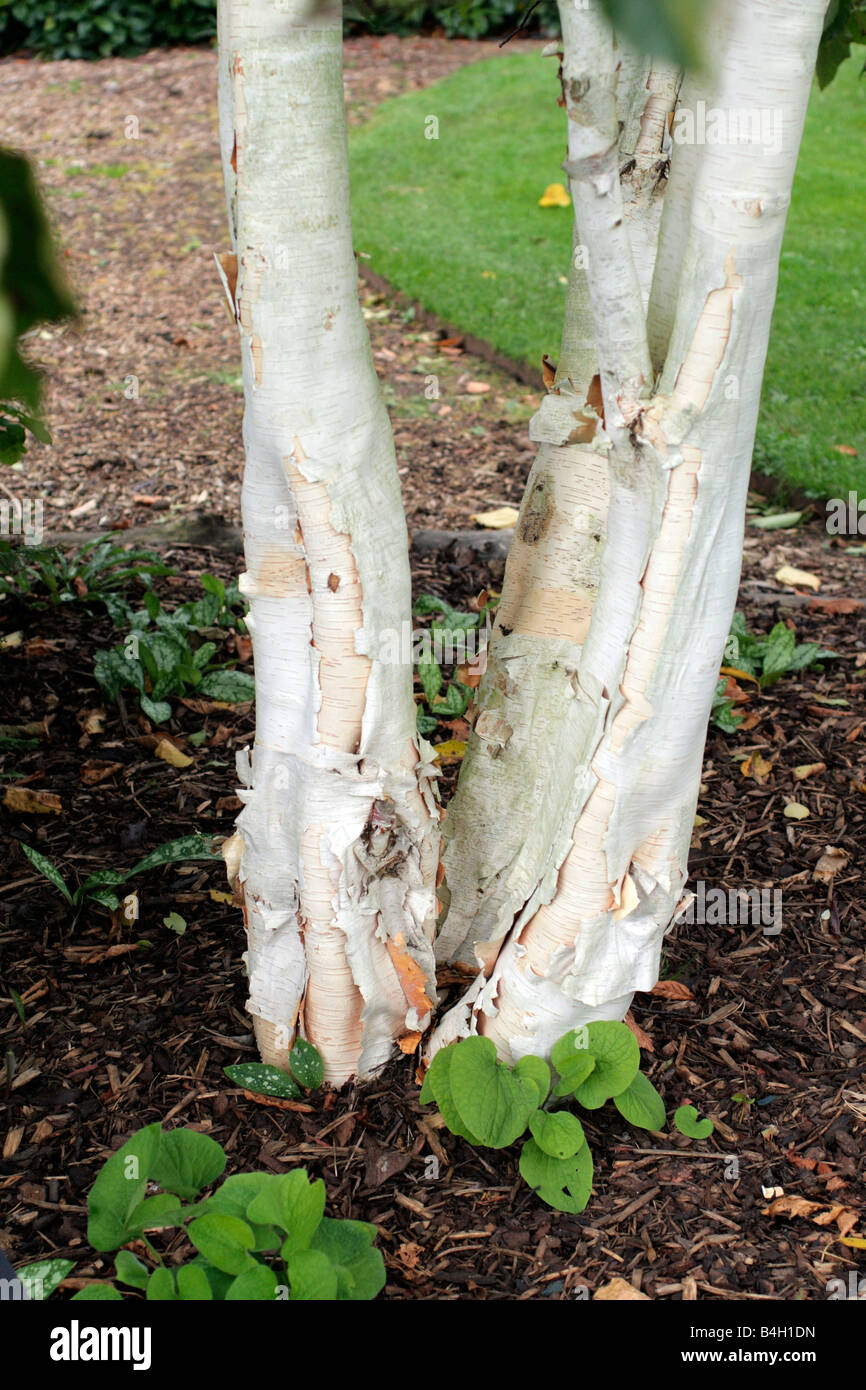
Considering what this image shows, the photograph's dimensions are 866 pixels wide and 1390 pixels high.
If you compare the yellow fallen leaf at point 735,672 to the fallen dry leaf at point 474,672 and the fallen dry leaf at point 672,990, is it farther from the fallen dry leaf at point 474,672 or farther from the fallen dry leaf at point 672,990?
the fallen dry leaf at point 474,672

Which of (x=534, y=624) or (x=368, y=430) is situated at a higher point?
(x=368, y=430)

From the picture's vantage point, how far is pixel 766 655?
346 cm

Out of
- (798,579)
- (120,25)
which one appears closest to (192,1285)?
(798,579)

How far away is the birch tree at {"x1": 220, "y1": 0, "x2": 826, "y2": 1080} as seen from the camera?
152cm

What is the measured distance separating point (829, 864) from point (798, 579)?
1.77 meters

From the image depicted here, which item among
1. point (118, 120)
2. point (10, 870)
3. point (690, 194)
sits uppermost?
point (118, 120)

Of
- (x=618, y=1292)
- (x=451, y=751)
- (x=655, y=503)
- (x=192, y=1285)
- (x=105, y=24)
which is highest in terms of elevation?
(x=105, y=24)

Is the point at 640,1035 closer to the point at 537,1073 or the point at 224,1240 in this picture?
the point at 537,1073

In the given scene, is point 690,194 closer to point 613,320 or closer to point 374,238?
point 613,320

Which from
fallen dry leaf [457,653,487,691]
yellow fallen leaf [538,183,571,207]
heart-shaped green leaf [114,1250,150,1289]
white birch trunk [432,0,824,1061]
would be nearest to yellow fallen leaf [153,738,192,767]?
fallen dry leaf [457,653,487,691]

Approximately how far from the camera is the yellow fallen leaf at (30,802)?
2758 mm

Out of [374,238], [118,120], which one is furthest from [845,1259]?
[118,120]

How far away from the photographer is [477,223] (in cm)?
762
